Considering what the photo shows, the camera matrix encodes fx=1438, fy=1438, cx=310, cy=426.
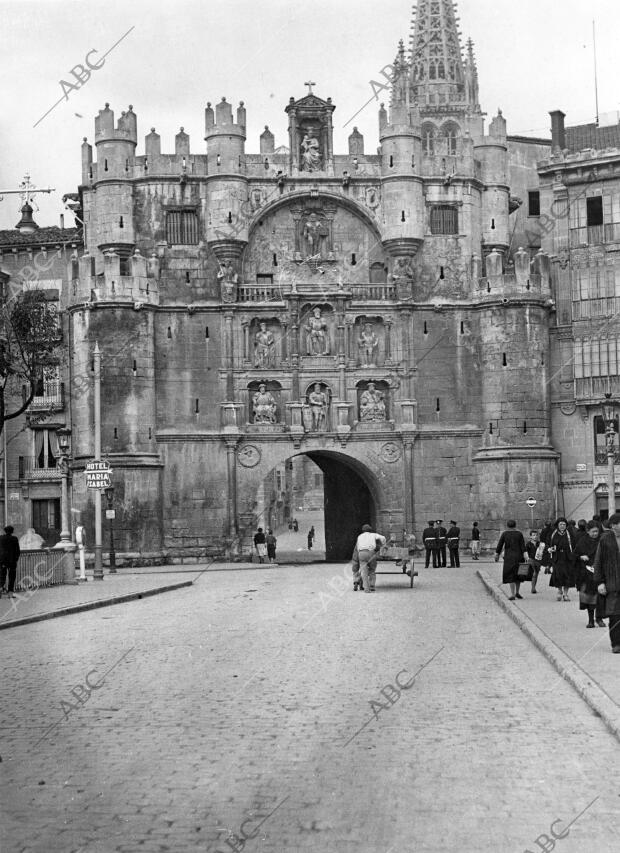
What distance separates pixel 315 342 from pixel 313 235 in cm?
431

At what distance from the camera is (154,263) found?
55938 millimetres

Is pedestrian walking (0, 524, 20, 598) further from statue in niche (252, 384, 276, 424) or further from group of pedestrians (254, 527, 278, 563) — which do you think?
statue in niche (252, 384, 276, 424)

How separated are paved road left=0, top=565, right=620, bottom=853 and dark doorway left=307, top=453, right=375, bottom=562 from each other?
3770 centimetres

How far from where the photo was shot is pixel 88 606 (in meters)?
28.2

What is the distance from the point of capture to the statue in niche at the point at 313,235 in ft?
188

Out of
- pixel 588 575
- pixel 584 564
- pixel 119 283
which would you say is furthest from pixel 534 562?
pixel 119 283

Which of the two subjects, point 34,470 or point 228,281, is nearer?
point 228,281

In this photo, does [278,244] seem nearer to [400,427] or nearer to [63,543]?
[400,427]

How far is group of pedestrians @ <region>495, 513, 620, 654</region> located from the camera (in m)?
18.5

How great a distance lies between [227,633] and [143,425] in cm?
3305

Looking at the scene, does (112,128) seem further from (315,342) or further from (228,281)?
(315,342)

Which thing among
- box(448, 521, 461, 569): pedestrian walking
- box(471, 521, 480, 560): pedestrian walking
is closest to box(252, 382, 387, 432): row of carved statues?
box(471, 521, 480, 560): pedestrian walking

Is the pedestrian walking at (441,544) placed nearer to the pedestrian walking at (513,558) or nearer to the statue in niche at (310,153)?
the statue in niche at (310,153)

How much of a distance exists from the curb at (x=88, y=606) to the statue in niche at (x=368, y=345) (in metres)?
21.4
